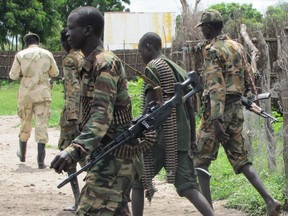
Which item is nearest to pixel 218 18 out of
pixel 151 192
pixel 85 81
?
pixel 151 192

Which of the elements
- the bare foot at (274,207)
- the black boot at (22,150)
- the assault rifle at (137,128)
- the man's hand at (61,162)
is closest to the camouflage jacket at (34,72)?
the black boot at (22,150)

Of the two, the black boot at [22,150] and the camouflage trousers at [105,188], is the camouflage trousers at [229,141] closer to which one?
the camouflage trousers at [105,188]

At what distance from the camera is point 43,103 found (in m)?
10.1

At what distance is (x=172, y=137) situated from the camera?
5.71m

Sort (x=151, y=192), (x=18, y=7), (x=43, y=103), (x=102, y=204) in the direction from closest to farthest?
(x=102, y=204) < (x=151, y=192) < (x=43, y=103) < (x=18, y=7)

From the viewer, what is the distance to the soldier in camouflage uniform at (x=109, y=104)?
421cm

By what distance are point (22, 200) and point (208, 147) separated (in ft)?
8.40

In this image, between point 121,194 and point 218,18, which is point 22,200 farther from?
point 121,194

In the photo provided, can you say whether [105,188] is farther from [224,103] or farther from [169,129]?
[224,103]

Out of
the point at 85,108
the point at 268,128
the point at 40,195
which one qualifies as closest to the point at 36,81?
the point at 40,195

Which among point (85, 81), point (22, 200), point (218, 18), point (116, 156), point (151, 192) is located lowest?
point (22, 200)

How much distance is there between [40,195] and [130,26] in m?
26.8

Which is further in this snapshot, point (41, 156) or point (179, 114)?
point (41, 156)

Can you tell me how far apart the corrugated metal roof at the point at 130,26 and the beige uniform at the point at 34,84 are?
2330 centimetres
